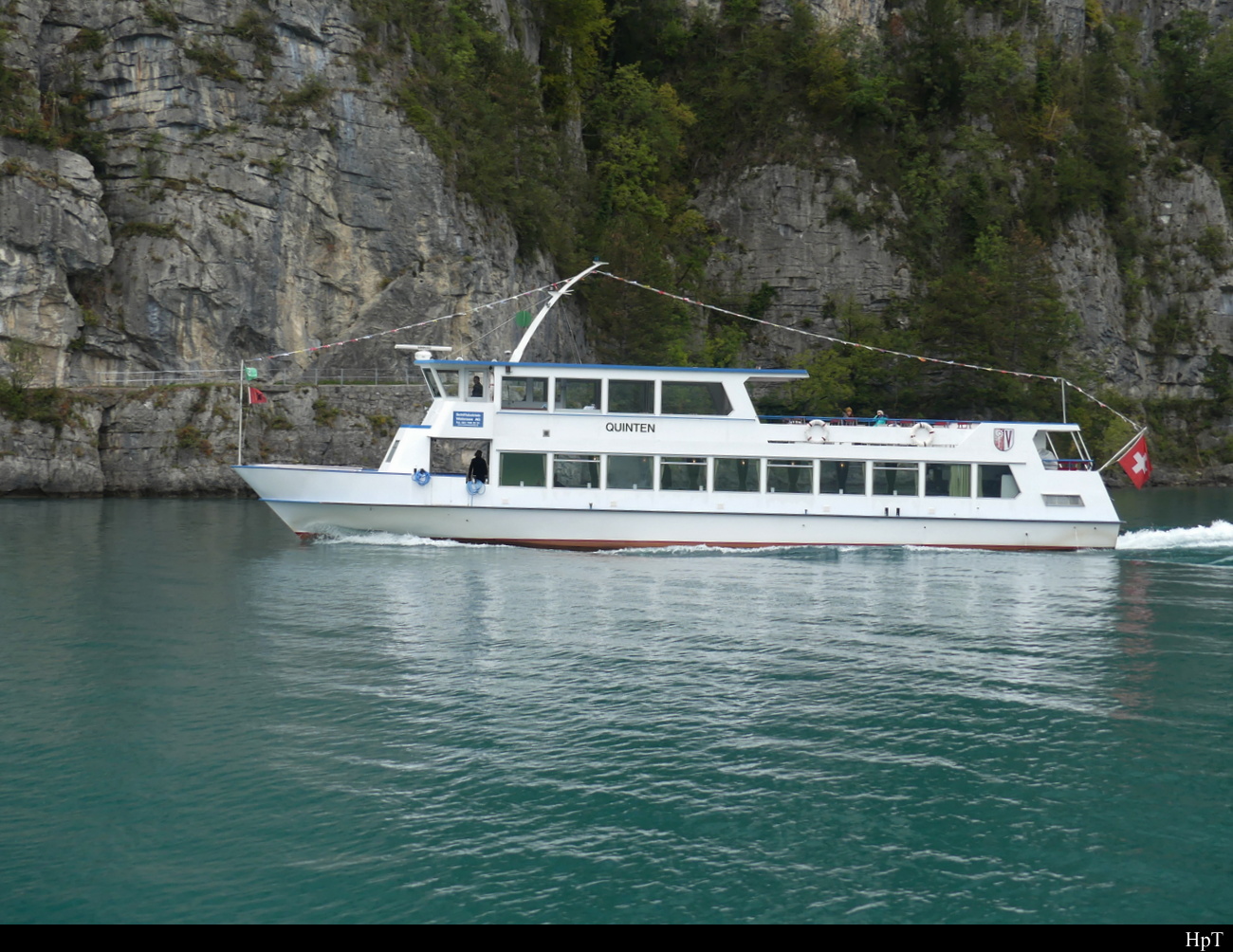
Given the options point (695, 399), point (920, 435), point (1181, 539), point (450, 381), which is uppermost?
point (450, 381)

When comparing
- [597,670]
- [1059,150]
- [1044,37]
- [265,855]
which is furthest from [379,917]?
[1044,37]

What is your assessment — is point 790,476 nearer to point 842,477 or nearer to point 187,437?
point 842,477

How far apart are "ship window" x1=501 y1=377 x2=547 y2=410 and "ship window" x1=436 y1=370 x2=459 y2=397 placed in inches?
51.5

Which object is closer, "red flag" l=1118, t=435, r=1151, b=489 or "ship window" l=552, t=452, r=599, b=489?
"ship window" l=552, t=452, r=599, b=489

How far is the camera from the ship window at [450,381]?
89.0 feet

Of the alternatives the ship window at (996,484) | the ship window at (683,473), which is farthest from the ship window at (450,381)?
the ship window at (996,484)

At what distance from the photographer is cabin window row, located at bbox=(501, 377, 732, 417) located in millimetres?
27078

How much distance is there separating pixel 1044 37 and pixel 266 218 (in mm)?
60565

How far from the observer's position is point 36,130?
44000 millimetres

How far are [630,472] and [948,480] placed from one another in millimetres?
8725

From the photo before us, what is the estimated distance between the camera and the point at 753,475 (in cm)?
2738

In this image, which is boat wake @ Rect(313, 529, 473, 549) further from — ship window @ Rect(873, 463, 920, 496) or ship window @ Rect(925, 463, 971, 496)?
ship window @ Rect(925, 463, 971, 496)

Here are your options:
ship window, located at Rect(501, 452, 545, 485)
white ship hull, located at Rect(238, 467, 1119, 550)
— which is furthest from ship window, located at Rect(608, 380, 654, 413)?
ship window, located at Rect(501, 452, 545, 485)

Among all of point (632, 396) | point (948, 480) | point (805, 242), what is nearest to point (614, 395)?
point (632, 396)
